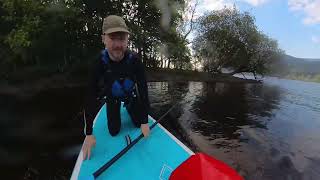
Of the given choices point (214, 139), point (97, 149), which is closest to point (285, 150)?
point (214, 139)

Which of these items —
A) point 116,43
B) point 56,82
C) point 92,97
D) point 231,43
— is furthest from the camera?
point 231,43

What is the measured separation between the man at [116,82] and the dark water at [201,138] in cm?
316

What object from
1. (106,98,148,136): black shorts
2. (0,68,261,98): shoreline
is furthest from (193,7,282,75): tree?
A: (106,98,148,136): black shorts

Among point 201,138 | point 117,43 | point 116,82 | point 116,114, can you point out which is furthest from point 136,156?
point 201,138

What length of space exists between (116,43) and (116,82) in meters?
0.89

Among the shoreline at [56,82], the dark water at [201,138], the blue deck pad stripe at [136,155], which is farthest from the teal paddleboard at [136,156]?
the shoreline at [56,82]

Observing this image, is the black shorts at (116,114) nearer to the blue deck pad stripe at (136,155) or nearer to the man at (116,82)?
the man at (116,82)

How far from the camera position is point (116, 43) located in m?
5.05

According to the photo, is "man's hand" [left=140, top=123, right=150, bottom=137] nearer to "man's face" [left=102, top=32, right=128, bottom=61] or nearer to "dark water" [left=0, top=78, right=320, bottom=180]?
"man's face" [left=102, top=32, right=128, bottom=61]

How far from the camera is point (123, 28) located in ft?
15.9

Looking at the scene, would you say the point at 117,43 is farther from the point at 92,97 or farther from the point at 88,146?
the point at 88,146

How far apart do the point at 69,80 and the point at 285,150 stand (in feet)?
88.3

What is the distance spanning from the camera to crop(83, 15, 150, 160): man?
4977 mm

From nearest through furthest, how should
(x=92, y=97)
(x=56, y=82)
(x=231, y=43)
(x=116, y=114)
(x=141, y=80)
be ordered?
(x=92, y=97) → (x=141, y=80) → (x=116, y=114) → (x=56, y=82) → (x=231, y=43)
